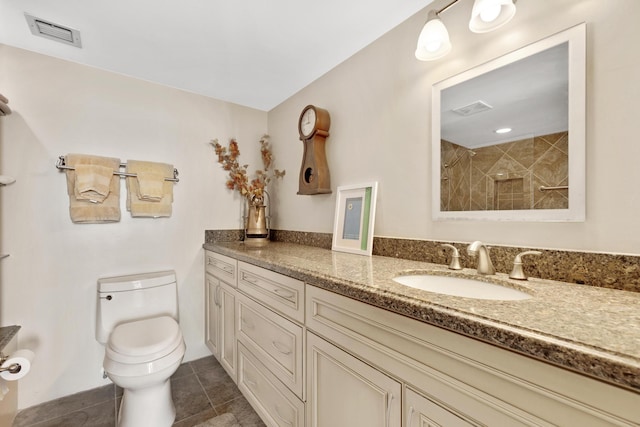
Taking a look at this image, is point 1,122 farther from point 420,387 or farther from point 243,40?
point 420,387

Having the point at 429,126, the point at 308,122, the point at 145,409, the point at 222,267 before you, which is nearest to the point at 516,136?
the point at 429,126

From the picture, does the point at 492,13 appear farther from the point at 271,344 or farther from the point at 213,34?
the point at 271,344

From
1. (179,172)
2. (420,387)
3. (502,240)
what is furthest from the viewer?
(179,172)

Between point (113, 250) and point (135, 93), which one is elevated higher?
point (135, 93)

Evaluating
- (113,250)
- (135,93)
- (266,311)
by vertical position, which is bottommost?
(266,311)

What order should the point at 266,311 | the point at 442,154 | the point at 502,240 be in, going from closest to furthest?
the point at 502,240 < the point at 442,154 < the point at 266,311

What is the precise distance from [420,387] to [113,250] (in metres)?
2.09

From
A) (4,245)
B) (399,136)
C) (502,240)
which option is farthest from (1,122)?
(502,240)

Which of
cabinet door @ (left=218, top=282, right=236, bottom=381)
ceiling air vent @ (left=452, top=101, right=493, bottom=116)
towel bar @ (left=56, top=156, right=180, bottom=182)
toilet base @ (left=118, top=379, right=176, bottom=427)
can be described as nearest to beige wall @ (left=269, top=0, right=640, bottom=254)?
ceiling air vent @ (left=452, top=101, right=493, bottom=116)

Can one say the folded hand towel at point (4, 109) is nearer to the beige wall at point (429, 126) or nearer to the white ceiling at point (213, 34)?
the white ceiling at point (213, 34)

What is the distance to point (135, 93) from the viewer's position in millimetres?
2012

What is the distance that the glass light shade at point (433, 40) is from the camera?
110 cm

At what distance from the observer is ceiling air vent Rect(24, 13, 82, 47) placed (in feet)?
4.69

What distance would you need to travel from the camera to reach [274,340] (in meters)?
1.30
